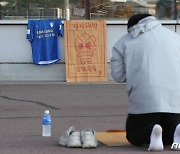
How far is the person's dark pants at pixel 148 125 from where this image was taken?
7543 mm

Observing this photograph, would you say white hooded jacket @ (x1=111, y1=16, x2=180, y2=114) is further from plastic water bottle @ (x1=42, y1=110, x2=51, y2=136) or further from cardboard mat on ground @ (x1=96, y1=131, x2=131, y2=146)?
plastic water bottle @ (x1=42, y1=110, x2=51, y2=136)

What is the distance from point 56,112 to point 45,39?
553 centimetres

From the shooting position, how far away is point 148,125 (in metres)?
7.55

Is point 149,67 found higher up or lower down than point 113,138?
higher up

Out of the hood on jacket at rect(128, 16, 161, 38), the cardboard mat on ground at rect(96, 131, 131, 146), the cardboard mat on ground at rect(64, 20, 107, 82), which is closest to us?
the hood on jacket at rect(128, 16, 161, 38)

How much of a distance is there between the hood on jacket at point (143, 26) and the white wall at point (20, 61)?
913 cm

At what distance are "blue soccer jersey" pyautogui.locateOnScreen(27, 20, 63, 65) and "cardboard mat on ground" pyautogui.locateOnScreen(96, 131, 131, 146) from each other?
8.18m

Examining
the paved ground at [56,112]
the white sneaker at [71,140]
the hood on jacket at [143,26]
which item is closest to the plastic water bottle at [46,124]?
the paved ground at [56,112]

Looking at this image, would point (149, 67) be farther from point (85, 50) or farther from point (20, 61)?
point (20, 61)

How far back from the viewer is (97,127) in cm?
973

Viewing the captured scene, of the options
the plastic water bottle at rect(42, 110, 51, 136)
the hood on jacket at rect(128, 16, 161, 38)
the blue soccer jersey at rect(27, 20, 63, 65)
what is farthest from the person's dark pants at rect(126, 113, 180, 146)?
the blue soccer jersey at rect(27, 20, 63, 65)

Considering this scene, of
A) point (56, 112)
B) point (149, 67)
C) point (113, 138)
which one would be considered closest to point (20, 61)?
point (56, 112)

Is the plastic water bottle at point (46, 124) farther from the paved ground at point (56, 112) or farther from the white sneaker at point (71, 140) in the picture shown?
the white sneaker at point (71, 140)

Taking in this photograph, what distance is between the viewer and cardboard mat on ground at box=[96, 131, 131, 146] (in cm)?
799
